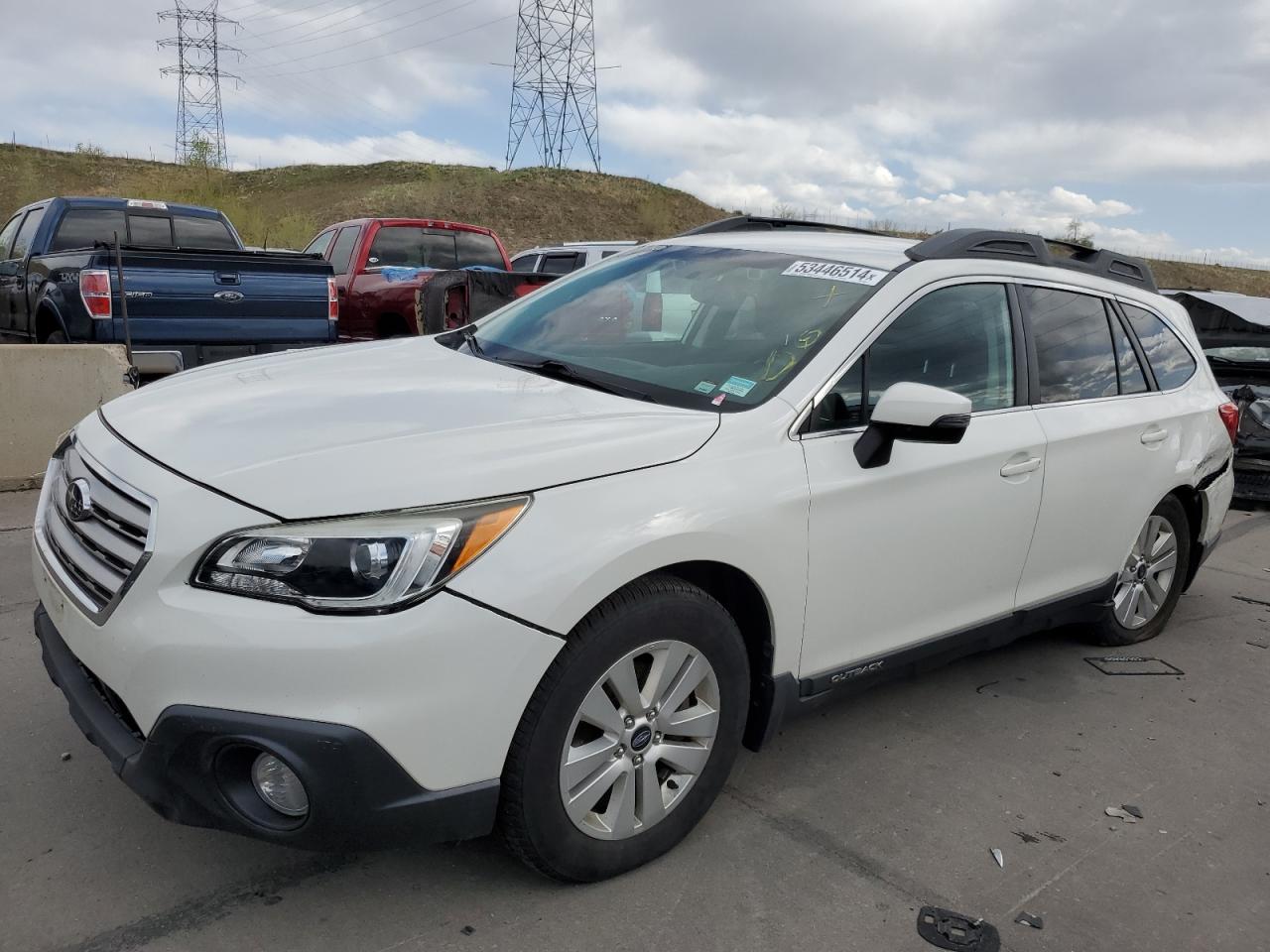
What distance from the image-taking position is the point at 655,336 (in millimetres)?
→ 3475

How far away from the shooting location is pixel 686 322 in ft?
11.4

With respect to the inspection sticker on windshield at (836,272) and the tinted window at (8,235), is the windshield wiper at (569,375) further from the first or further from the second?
the tinted window at (8,235)

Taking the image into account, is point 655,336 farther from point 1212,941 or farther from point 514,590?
point 1212,941

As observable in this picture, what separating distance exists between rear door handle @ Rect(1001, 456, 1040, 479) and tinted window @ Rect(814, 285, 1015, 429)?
8.6 inches

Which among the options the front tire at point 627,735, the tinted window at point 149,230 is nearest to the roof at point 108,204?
the tinted window at point 149,230

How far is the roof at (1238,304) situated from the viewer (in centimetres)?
857

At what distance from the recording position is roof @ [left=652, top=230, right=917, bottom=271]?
11.1ft

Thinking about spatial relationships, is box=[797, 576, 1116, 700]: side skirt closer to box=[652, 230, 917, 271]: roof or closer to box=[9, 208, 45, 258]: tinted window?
box=[652, 230, 917, 271]: roof

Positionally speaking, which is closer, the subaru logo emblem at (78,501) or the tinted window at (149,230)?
the subaru logo emblem at (78,501)

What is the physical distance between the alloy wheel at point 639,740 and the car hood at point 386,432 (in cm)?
54

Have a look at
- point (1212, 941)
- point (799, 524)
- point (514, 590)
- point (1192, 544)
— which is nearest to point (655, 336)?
point (799, 524)

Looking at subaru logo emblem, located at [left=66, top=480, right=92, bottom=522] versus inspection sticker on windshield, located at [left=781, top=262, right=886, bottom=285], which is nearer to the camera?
subaru logo emblem, located at [left=66, top=480, right=92, bottom=522]

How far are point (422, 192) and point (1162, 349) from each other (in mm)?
49814

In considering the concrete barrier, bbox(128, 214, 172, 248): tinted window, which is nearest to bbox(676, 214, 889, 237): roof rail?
the concrete barrier
